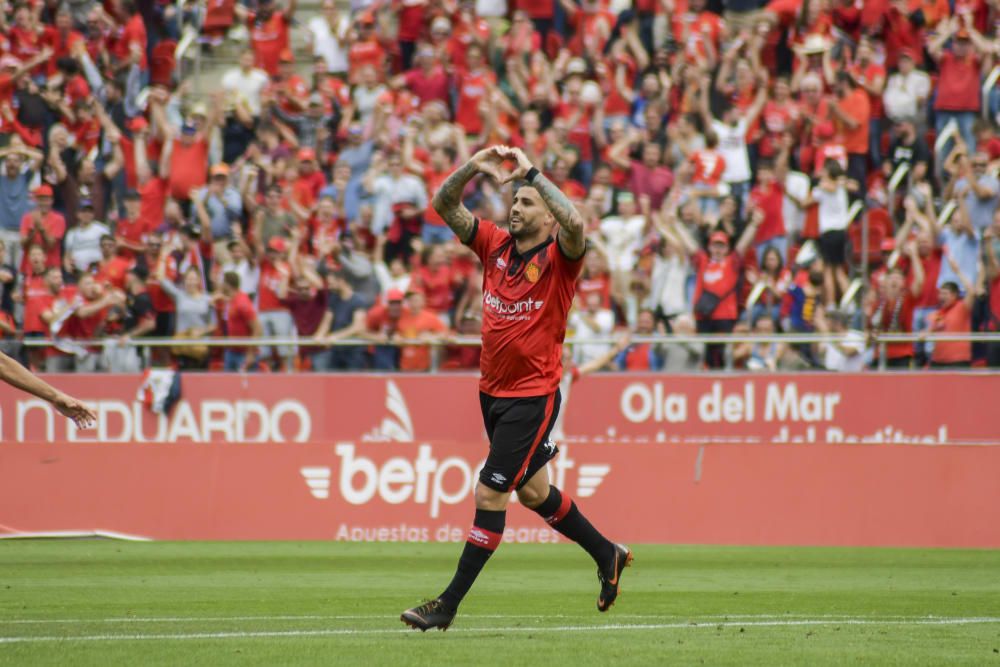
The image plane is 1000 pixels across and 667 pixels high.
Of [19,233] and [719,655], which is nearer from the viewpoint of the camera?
[719,655]

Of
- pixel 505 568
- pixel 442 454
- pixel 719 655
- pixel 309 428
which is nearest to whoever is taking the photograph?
pixel 719 655

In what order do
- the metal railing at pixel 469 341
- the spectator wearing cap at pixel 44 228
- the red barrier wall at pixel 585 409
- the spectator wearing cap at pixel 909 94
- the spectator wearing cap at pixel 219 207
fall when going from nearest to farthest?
the metal railing at pixel 469 341
the red barrier wall at pixel 585 409
the spectator wearing cap at pixel 909 94
the spectator wearing cap at pixel 44 228
the spectator wearing cap at pixel 219 207

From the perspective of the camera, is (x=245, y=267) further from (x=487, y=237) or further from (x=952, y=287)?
(x=487, y=237)

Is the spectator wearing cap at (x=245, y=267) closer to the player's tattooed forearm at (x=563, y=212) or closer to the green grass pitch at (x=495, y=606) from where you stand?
the green grass pitch at (x=495, y=606)

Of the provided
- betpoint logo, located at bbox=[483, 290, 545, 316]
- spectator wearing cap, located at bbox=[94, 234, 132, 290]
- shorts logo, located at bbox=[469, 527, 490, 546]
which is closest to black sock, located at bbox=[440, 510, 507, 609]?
shorts logo, located at bbox=[469, 527, 490, 546]

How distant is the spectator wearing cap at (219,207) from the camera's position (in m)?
22.4

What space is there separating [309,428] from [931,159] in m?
8.78

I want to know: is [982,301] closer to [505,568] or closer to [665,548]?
[665,548]

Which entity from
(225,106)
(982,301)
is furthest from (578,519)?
(225,106)

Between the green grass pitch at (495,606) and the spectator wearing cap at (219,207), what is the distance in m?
7.11

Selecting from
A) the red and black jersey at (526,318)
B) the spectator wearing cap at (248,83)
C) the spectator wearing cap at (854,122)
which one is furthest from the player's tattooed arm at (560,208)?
the spectator wearing cap at (248,83)

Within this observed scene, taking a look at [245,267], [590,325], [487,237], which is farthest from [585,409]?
[487,237]

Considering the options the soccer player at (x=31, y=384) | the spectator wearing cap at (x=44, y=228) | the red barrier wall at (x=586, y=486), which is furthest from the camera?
the spectator wearing cap at (x=44, y=228)

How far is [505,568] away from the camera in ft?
45.4
